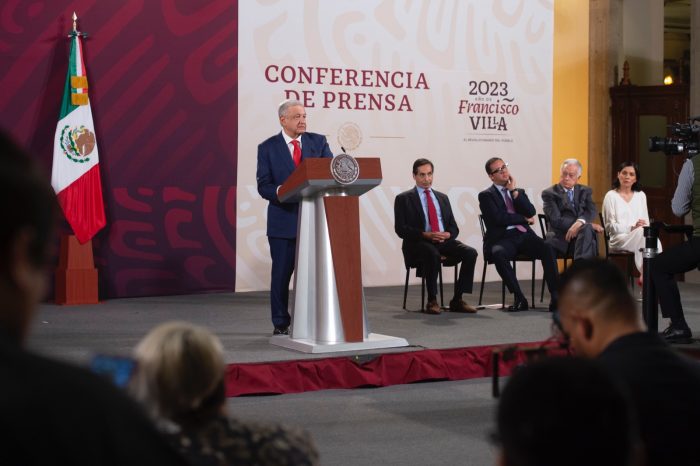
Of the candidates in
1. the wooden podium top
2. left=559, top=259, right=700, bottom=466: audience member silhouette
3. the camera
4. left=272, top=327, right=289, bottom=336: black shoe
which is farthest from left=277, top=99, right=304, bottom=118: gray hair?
left=559, top=259, right=700, bottom=466: audience member silhouette

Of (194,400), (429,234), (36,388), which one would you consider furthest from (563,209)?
(36,388)

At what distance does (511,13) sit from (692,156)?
4.14 m

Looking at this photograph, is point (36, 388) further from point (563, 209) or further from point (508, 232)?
point (563, 209)

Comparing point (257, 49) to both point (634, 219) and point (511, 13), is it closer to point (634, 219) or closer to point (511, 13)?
Answer: point (511, 13)

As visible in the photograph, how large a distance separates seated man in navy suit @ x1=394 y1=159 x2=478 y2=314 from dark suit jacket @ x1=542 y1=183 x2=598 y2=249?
32.4 inches

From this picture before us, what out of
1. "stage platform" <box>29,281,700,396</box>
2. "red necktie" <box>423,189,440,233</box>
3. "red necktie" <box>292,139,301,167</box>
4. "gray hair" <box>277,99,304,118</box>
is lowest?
"stage platform" <box>29,281,700,396</box>

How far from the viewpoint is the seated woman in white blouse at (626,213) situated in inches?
321

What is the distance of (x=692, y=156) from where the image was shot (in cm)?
615

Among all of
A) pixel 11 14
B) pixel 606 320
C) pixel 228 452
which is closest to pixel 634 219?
pixel 11 14

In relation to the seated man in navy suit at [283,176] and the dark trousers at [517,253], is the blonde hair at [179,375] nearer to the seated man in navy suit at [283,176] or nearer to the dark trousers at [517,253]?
the seated man in navy suit at [283,176]

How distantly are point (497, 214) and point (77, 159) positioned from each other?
314 cm

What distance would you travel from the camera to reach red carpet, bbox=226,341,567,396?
5098 mm

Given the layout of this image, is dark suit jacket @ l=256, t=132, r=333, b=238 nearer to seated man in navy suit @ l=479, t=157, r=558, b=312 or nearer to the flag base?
seated man in navy suit @ l=479, t=157, r=558, b=312

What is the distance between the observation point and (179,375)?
145cm
